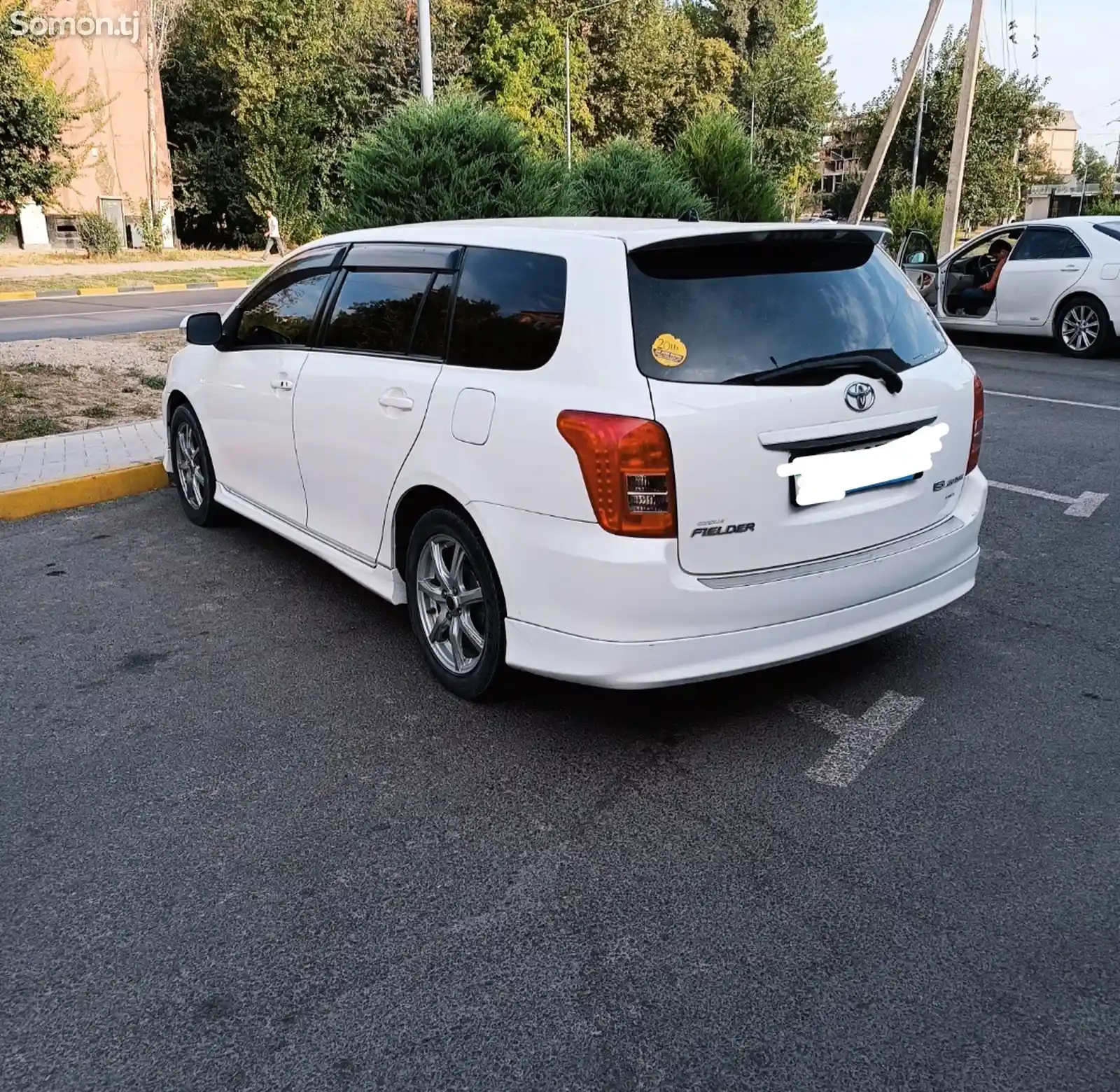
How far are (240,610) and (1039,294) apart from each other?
37.0ft

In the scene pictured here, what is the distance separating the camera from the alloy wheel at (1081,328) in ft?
40.7

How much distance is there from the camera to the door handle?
3893mm

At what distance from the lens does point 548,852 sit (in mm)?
2975

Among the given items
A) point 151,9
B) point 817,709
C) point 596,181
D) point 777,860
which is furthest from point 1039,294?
point 151,9

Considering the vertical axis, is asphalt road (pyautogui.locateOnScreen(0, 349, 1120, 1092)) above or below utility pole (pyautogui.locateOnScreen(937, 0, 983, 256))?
below

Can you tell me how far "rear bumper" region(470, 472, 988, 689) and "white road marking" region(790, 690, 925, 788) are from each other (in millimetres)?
330

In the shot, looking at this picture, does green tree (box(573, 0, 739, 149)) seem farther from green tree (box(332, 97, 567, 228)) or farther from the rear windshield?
the rear windshield

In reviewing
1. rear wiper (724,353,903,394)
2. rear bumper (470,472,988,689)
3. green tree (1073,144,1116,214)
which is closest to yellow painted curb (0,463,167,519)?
rear bumper (470,472,988,689)

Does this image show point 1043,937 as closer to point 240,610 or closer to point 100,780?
point 100,780

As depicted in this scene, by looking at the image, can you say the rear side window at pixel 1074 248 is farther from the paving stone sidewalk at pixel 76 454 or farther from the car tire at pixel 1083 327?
the paving stone sidewalk at pixel 76 454

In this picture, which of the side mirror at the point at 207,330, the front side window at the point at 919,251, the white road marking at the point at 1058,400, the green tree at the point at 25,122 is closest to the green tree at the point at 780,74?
the green tree at the point at 25,122

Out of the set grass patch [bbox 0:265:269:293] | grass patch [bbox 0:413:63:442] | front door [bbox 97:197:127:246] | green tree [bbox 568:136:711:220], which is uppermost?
front door [bbox 97:197:127:246]

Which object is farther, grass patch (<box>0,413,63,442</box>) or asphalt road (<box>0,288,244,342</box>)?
asphalt road (<box>0,288,244,342</box>)

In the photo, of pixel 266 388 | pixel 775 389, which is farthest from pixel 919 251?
pixel 775 389
